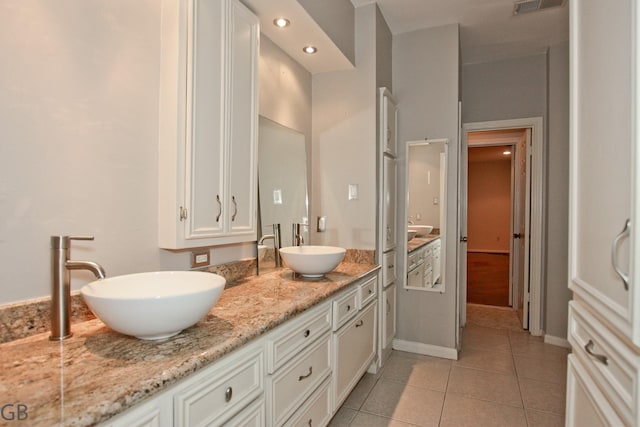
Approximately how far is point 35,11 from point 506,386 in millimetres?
3260

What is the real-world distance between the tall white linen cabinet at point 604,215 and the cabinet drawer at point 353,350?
1060 millimetres

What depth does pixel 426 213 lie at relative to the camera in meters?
3.17

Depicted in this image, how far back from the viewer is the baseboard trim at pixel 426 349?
302cm

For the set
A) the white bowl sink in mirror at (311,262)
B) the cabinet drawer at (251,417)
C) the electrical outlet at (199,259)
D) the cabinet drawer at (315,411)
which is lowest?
the cabinet drawer at (315,411)

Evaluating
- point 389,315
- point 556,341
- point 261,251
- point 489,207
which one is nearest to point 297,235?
point 261,251

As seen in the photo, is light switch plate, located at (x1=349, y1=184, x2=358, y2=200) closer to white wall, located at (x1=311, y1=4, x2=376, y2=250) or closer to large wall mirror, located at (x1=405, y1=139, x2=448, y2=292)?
white wall, located at (x1=311, y1=4, x2=376, y2=250)

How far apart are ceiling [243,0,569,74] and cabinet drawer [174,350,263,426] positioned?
1836mm

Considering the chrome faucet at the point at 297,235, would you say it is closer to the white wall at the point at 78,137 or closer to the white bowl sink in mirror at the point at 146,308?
the white wall at the point at 78,137

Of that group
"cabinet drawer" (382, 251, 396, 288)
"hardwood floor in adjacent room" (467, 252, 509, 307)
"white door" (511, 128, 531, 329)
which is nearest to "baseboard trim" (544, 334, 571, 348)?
"white door" (511, 128, 531, 329)

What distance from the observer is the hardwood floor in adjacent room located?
5.03 meters

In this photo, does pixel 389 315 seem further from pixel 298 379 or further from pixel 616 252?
pixel 616 252

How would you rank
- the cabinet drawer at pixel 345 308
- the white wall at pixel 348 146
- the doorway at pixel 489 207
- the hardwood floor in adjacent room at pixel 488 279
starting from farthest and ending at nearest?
the doorway at pixel 489 207
the hardwood floor in adjacent room at pixel 488 279
the white wall at pixel 348 146
the cabinet drawer at pixel 345 308

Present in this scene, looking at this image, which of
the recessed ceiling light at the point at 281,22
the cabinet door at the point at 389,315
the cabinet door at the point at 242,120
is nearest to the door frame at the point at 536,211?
the cabinet door at the point at 389,315

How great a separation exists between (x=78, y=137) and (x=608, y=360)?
5.93 ft
